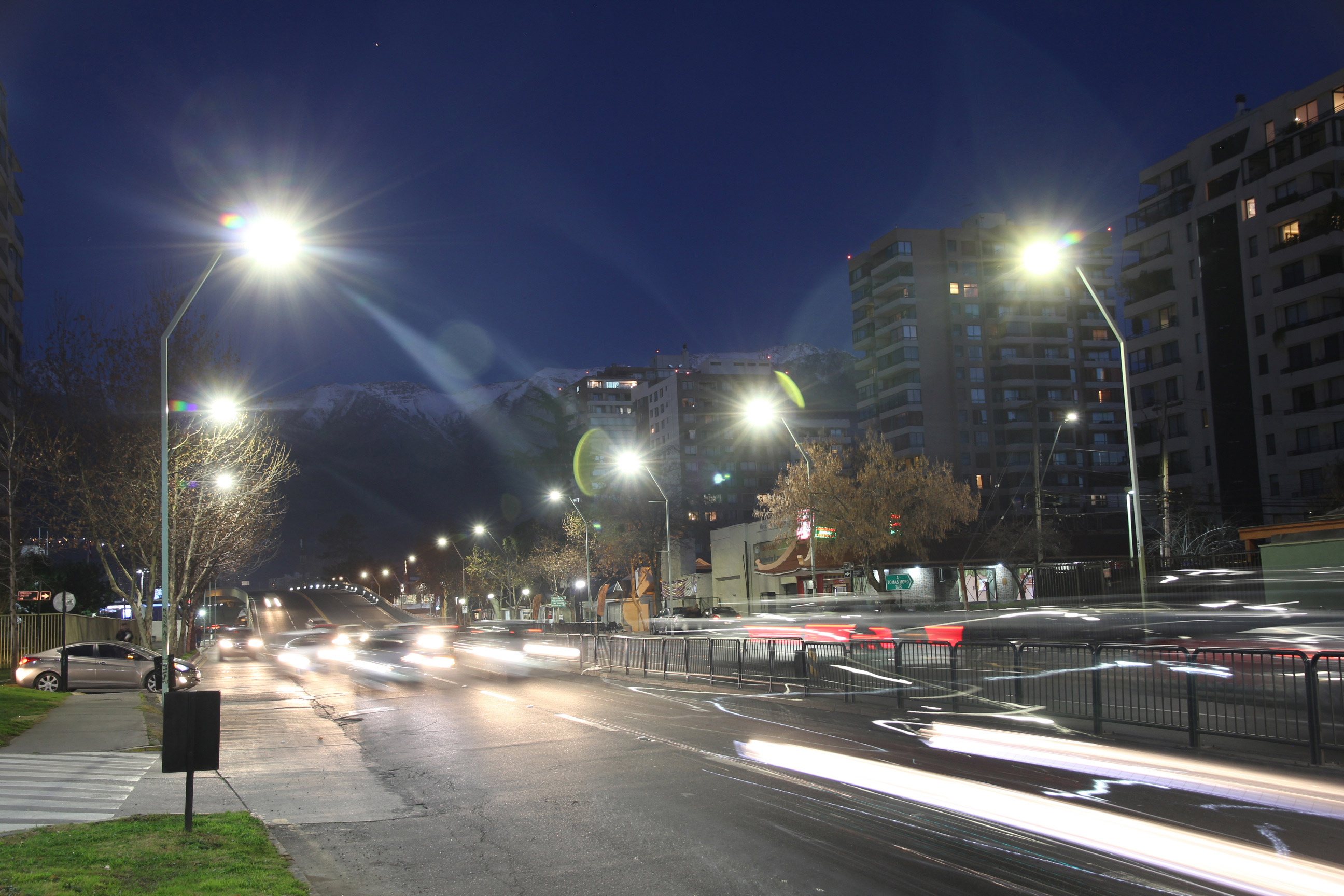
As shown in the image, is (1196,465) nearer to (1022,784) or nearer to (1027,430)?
(1027,430)

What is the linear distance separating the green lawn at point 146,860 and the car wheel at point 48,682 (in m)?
21.4

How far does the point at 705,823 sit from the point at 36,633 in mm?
34209

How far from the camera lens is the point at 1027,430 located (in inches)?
4028

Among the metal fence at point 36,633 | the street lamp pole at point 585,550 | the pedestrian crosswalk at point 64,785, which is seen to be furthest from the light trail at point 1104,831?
the street lamp pole at point 585,550

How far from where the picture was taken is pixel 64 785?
11.4m

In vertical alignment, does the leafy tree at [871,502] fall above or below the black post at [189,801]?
above

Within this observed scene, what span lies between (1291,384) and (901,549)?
101 ft

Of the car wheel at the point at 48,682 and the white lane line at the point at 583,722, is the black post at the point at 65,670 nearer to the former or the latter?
the car wheel at the point at 48,682

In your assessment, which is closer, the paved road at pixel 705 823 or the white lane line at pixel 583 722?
the paved road at pixel 705 823

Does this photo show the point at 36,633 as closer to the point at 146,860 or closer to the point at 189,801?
the point at 189,801

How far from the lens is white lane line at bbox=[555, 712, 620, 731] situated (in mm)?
15801

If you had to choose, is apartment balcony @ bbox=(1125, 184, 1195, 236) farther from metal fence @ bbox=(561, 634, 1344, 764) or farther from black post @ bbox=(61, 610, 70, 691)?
black post @ bbox=(61, 610, 70, 691)

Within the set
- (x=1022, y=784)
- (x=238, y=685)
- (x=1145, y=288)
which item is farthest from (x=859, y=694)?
(x=1145, y=288)

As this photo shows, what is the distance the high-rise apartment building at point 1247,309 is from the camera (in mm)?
61688
